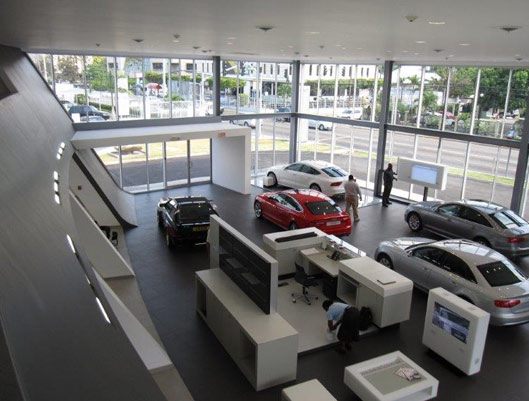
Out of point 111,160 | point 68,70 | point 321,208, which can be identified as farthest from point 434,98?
point 68,70

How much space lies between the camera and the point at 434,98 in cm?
1852

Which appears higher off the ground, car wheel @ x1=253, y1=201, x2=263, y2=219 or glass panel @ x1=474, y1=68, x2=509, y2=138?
glass panel @ x1=474, y1=68, x2=509, y2=138

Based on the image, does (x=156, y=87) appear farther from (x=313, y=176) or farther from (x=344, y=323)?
(x=344, y=323)

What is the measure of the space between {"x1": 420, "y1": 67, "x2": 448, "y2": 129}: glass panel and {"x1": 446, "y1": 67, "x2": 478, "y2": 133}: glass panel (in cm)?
26

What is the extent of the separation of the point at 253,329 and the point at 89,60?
15.1 meters

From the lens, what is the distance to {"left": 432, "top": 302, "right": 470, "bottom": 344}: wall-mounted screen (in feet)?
25.2

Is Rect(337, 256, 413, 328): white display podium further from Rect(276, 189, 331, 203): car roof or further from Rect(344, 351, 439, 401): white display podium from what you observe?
Rect(276, 189, 331, 203): car roof

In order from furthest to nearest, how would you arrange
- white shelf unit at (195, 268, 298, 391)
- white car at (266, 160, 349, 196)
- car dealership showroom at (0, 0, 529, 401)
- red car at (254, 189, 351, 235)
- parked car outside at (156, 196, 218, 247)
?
1. white car at (266, 160, 349, 196)
2. red car at (254, 189, 351, 235)
3. parked car outside at (156, 196, 218, 247)
4. white shelf unit at (195, 268, 298, 391)
5. car dealership showroom at (0, 0, 529, 401)

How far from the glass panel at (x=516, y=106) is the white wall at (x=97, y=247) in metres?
13.7

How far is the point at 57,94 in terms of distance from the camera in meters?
18.0

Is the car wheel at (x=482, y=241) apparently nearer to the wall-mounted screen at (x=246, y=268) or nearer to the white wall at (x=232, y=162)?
the wall-mounted screen at (x=246, y=268)

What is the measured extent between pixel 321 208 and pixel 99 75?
1096cm

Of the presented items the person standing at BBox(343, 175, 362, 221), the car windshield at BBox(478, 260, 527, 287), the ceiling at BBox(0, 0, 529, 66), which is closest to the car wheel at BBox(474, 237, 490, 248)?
the car windshield at BBox(478, 260, 527, 287)

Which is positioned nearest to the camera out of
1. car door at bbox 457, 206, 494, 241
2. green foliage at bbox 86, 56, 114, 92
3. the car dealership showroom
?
the car dealership showroom
